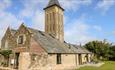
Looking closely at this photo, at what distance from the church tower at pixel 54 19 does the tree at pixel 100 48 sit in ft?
56.1

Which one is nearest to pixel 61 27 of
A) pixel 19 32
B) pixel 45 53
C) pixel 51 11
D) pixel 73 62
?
pixel 51 11

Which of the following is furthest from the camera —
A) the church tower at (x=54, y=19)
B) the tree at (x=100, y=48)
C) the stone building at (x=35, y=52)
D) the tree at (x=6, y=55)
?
the tree at (x=100, y=48)

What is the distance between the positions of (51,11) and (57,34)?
6.55 m

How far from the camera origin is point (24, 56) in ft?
87.0

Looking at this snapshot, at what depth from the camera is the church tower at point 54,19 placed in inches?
1635

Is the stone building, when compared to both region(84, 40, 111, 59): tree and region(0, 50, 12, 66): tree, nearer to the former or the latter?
region(0, 50, 12, 66): tree

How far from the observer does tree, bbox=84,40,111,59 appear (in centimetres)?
5341

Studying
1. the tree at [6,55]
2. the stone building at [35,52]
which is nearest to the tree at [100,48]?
the stone building at [35,52]

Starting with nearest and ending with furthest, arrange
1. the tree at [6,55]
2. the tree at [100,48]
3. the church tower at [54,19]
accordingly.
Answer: the tree at [6,55], the church tower at [54,19], the tree at [100,48]

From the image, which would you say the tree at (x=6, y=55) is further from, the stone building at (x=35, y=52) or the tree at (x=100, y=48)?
the tree at (x=100, y=48)

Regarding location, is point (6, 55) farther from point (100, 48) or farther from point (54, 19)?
point (100, 48)

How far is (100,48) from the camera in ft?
177

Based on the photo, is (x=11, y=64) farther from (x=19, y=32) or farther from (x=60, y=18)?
(x=60, y=18)

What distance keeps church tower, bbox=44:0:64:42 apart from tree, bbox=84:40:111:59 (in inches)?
673
